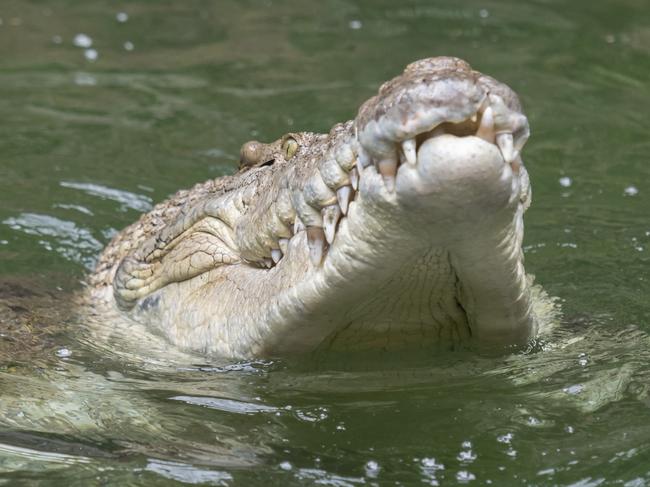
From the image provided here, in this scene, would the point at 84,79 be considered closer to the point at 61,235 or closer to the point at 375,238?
the point at 61,235

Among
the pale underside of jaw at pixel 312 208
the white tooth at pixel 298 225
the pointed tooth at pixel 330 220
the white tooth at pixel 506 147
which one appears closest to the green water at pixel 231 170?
the pale underside of jaw at pixel 312 208

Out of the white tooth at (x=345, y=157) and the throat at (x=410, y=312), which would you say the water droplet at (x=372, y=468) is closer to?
the throat at (x=410, y=312)

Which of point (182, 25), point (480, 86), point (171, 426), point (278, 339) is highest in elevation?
point (182, 25)

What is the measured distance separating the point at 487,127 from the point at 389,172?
27 centimetres

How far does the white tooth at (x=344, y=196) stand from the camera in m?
3.19

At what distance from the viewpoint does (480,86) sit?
289cm

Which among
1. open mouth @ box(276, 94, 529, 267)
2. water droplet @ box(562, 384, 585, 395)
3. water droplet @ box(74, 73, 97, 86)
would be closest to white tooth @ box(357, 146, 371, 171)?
open mouth @ box(276, 94, 529, 267)

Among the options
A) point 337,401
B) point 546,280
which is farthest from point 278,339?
point 546,280

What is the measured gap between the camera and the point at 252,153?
4430mm

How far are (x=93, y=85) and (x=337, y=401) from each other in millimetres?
5614

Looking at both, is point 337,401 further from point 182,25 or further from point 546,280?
point 182,25

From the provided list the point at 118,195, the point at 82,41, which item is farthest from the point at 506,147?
the point at 82,41

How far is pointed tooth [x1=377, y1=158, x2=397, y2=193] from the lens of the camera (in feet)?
9.68

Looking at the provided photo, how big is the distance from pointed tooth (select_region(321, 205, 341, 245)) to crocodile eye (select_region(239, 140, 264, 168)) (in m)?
1.15
